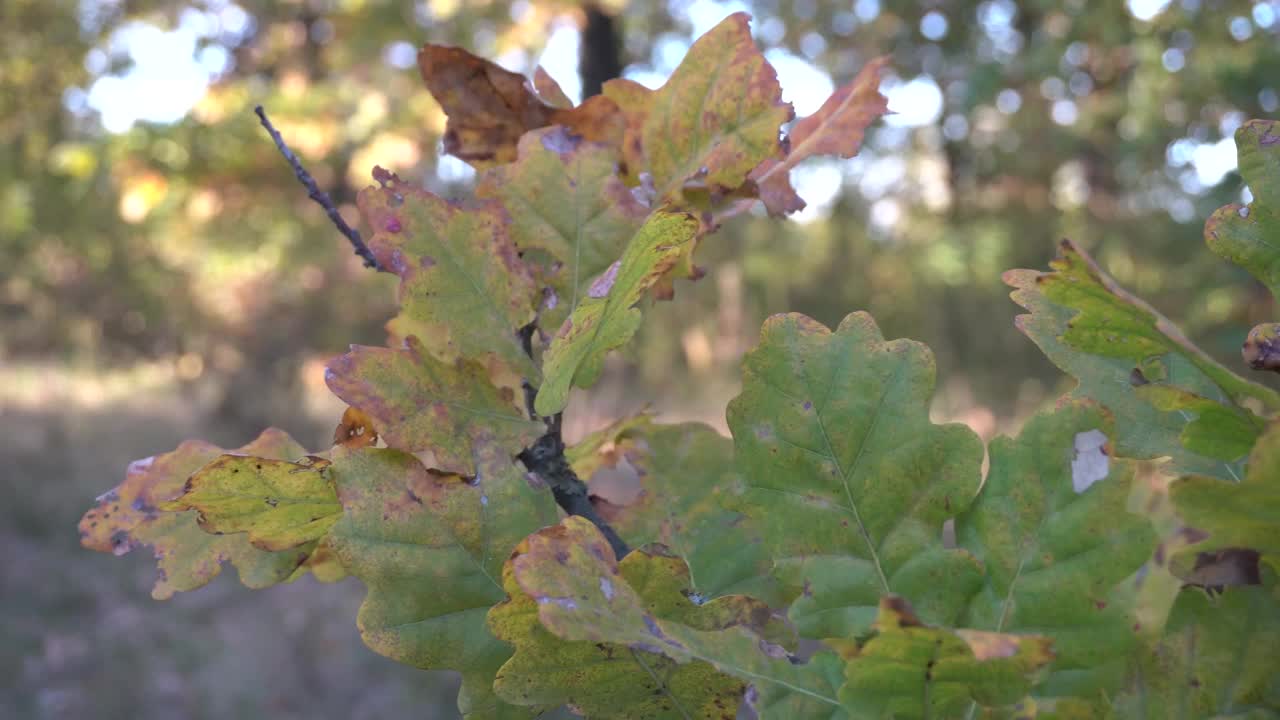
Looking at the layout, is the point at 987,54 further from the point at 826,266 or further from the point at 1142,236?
the point at 826,266

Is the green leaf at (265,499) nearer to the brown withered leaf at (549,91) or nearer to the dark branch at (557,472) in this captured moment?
the dark branch at (557,472)

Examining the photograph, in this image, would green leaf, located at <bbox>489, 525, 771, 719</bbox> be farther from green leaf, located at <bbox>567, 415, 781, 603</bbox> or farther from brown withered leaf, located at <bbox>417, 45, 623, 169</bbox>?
brown withered leaf, located at <bbox>417, 45, 623, 169</bbox>

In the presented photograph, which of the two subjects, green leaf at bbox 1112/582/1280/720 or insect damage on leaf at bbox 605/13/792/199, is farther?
insect damage on leaf at bbox 605/13/792/199

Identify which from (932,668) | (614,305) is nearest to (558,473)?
(614,305)

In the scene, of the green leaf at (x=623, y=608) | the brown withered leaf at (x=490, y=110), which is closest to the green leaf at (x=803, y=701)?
the green leaf at (x=623, y=608)

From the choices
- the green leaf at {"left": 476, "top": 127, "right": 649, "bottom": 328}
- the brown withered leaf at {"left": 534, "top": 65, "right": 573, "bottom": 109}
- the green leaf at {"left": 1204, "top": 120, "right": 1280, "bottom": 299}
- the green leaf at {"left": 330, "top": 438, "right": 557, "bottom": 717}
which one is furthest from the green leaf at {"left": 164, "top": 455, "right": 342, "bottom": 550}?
the green leaf at {"left": 1204, "top": 120, "right": 1280, "bottom": 299}

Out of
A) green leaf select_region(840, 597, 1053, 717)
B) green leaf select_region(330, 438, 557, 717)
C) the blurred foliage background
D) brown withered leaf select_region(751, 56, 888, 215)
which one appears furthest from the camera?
the blurred foliage background

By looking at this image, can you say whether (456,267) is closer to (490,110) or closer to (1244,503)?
(490,110)
